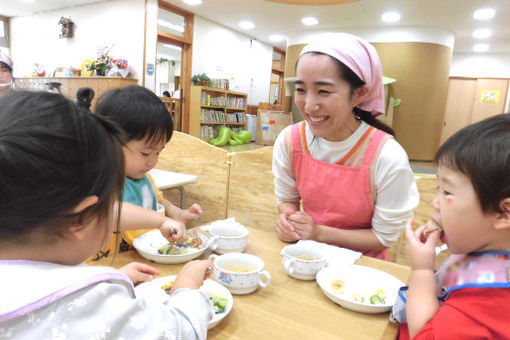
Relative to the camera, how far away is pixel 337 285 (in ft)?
3.10

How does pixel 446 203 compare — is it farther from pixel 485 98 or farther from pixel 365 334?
pixel 485 98

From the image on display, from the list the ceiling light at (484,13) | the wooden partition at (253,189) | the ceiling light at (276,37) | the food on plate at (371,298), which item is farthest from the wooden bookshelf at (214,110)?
the food on plate at (371,298)

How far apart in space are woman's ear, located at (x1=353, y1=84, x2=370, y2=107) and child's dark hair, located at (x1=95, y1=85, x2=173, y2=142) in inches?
29.5

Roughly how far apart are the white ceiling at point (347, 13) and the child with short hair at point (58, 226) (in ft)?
25.6

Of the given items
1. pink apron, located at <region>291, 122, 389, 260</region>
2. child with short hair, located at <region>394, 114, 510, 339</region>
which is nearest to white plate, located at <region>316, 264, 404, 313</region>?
child with short hair, located at <region>394, 114, 510, 339</region>

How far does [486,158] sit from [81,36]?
9909 millimetres

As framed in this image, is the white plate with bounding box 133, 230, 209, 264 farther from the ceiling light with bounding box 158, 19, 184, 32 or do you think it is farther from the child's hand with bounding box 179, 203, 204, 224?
the ceiling light with bounding box 158, 19, 184, 32

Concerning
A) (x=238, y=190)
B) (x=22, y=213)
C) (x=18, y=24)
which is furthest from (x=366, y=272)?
(x=18, y=24)

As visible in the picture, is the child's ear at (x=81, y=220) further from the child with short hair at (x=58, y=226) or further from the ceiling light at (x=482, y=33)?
the ceiling light at (x=482, y=33)

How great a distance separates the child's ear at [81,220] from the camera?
1.69 feet

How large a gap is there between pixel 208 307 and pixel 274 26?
9869mm

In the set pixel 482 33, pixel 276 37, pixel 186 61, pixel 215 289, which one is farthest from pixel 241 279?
pixel 276 37

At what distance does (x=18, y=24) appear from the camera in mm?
10273

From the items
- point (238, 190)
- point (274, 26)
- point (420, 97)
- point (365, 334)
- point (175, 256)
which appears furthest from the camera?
point (274, 26)
